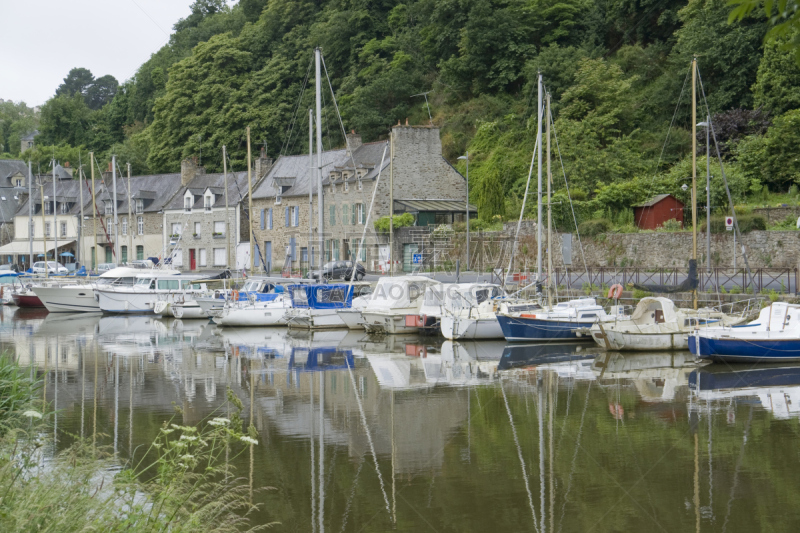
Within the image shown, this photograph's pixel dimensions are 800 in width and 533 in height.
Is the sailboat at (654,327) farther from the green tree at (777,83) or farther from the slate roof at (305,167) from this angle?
the slate roof at (305,167)

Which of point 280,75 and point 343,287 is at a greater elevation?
point 280,75

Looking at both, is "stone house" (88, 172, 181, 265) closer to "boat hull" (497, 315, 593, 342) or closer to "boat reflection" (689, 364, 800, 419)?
"boat hull" (497, 315, 593, 342)

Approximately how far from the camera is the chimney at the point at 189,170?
60.8m

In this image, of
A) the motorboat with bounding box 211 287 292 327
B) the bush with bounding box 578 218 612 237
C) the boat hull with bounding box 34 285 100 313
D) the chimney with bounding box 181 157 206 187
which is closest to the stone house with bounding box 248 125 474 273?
the boat hull with bounding box 34 285 100 313

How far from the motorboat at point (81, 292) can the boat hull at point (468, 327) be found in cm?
1853

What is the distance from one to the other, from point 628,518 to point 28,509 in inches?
243

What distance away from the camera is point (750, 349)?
1945cm

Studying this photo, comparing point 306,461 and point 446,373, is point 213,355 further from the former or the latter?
point 306,461

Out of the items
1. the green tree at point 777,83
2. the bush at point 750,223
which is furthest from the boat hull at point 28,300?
the green tree at point 777,83

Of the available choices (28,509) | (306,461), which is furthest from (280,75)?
(28,509)

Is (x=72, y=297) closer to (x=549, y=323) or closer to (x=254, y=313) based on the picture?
(x=254, y=313)

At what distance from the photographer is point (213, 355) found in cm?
2358

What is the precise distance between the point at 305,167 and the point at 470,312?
28850 mm

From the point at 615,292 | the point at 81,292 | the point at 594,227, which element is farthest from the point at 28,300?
the point at 615,292
